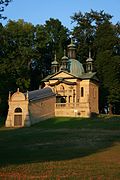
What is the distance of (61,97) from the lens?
73562 millimetres

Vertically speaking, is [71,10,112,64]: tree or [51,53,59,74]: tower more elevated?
[71,10,112,64]: tree

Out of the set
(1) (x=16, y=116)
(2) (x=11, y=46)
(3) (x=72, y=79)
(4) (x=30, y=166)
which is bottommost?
(4) (x=30, y=166)

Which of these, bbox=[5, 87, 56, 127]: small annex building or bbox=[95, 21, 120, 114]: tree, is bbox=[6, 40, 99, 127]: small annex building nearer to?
bbox=[5, 87, 56, 127]: small annex building

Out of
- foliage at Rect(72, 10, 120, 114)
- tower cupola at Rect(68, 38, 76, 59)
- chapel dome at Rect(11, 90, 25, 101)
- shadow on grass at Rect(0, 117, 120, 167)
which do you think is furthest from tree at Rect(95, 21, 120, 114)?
shadow on grass at Rect(0, 117, 120, 167)

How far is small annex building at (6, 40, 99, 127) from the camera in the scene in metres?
63.1

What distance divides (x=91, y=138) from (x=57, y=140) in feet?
10.3

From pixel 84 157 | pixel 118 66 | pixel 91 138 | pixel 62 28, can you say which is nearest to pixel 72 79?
pixel 118 66

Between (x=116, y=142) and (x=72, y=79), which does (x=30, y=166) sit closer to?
(x=116, y=142)

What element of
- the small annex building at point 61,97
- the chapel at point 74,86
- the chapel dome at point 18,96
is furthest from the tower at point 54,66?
the chapel dome at point 18,96

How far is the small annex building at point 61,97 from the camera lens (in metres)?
63.1

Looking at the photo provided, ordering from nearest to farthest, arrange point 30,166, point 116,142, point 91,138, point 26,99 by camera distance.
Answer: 1. point 30,166
2. point 116,142
3. point 91,138
4. point 26,99

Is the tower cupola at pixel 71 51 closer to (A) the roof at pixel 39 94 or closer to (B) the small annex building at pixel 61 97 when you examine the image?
(B) the small annex building at pixel 61 97

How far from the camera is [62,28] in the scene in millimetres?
89188

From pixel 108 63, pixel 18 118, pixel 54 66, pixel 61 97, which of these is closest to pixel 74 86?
pixel 61 97
